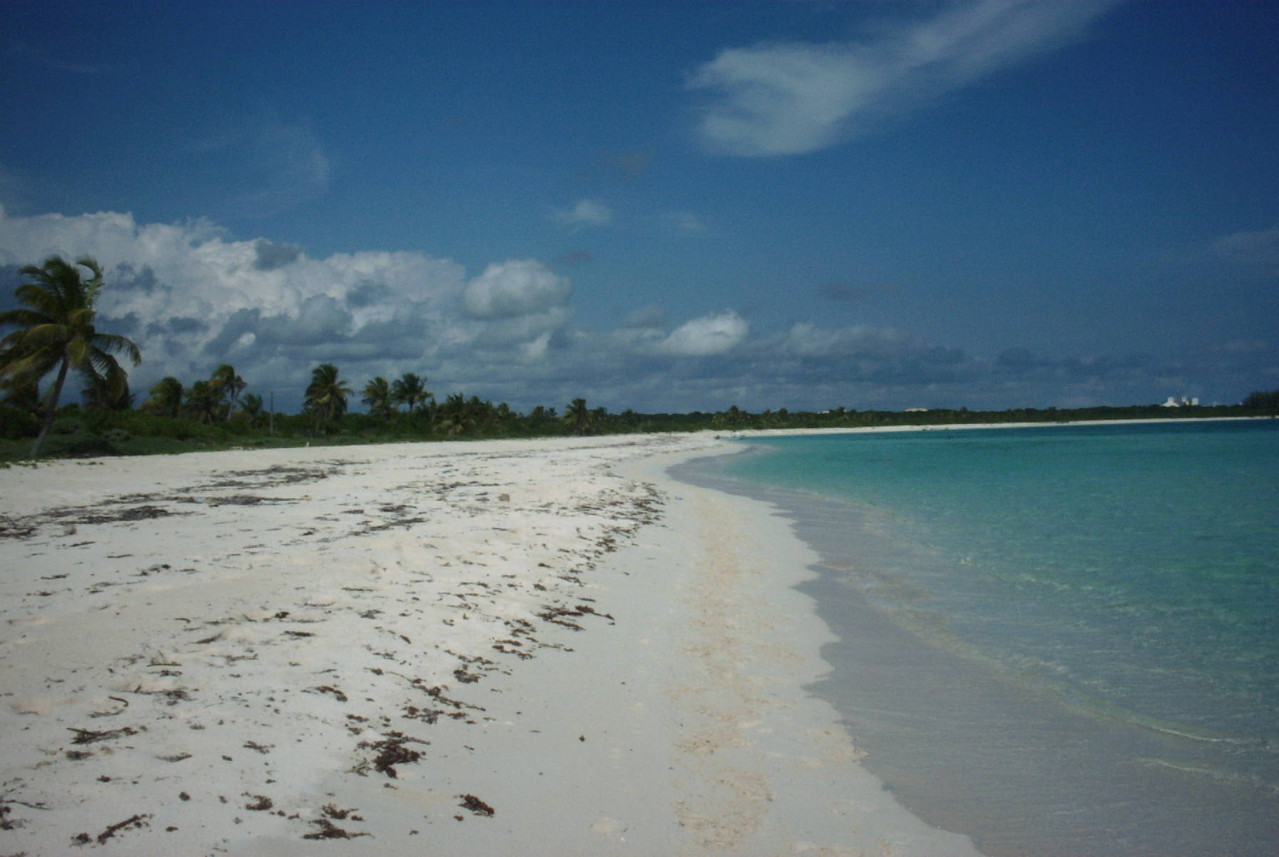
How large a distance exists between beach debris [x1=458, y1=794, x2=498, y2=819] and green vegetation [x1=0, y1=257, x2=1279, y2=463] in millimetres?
30494

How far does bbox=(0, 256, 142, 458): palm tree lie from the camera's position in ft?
100

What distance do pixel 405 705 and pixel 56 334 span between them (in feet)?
117

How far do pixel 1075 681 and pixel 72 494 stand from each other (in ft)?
63.2

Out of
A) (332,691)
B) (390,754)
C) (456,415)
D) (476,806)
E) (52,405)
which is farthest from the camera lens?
(456,415)

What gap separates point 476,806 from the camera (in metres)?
3.93

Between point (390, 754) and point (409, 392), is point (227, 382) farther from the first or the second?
point (390, 754)

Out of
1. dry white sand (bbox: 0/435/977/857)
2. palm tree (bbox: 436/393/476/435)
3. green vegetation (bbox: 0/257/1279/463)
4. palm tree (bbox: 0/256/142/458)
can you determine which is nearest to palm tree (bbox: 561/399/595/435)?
green vegetation (bbox: 0/257/1279/463)

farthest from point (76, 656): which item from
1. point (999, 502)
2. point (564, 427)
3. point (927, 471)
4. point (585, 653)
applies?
point (564, 427)

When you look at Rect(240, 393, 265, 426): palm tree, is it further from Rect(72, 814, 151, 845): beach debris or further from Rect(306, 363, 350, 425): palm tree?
Rect(72, 814, 151, 845): beach debris

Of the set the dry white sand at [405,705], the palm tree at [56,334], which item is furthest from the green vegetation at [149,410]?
the dry white sand at [405,705]

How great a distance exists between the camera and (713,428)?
158 meters

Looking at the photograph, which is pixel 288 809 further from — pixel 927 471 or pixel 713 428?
pixel 713 428

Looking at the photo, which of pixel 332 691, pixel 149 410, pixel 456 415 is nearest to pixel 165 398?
pixel 149 410

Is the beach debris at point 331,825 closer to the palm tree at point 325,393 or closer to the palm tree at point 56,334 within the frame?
the palm tree at point 56,334
